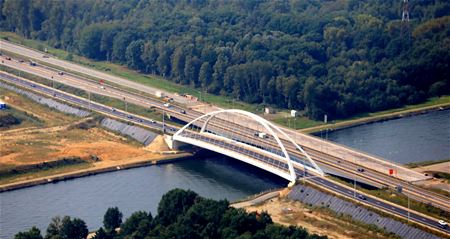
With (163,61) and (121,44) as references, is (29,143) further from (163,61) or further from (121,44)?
(121,44)

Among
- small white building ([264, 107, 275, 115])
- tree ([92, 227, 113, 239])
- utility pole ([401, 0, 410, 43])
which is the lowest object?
tree ([92, 227, 113, 239])

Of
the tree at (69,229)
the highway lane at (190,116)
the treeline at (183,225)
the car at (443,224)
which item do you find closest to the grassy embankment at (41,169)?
the highway lane at (190,116)

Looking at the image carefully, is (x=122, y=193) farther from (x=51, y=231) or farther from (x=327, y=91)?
(x=327, y=91)

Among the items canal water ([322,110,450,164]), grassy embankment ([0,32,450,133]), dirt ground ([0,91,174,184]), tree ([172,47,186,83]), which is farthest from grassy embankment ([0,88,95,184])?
canal water ([322,110,450,164])

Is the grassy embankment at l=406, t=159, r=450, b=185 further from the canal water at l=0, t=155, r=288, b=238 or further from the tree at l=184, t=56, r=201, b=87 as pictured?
the tree at l=184, t=56, r=201, b=87

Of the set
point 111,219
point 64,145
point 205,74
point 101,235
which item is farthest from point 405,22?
point 101,235
